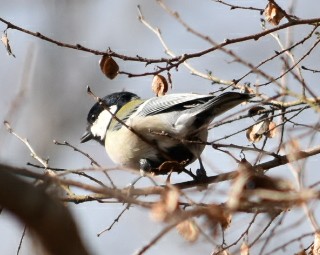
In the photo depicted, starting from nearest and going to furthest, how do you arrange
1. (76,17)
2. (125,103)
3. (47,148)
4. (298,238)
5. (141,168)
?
(298,238) → (141,168) → (125,103) → (47,148) → (76,17)

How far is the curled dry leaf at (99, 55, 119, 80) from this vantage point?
2.52 m

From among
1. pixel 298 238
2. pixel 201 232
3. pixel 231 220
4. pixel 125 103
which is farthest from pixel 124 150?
pixel 201 232

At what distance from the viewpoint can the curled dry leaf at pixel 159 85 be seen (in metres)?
2.76

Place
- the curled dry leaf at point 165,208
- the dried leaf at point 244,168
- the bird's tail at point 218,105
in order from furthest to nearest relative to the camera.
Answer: the bird's tail at point 218,105, the dried leaf at point 244,168, the curled dry leaf at point 165,208

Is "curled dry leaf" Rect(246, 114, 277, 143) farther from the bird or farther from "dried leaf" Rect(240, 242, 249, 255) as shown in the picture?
"dried leaf" Rect(240, 242, 249, 255)

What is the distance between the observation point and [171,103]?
3.08 m

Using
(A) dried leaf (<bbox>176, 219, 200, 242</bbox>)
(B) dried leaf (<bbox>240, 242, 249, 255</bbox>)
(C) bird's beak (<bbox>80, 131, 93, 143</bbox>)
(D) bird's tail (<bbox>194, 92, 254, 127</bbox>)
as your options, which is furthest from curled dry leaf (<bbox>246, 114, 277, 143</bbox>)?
(C) bird's beak (<bbox>80, 131, 93, 143</bbox>)

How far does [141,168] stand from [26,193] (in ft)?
8.03

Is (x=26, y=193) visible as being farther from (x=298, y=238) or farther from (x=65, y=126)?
(x=65, y=126)

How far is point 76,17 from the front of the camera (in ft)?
20.5

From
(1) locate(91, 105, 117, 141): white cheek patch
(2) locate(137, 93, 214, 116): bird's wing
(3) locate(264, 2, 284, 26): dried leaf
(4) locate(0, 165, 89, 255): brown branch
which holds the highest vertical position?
(1) locate(91, 105, 117, 141): white cheek patch

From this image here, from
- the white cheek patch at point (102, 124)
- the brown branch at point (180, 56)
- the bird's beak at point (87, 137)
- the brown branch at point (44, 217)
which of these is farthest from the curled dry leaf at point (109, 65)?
the brown branch at point (44, 217)

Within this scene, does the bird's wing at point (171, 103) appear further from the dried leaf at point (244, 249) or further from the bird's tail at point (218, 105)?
the dried leaf at point (244, 249)

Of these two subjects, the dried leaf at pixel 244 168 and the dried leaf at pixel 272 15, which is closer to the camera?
the dried leaf at pixel 244 168
